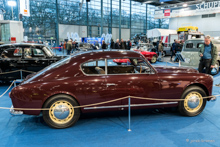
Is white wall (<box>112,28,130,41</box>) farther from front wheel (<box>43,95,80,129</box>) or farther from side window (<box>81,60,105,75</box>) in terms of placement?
front wheel (<box>43,95,80,129</box>)

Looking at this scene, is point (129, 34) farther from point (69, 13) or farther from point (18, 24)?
point (18, 24)

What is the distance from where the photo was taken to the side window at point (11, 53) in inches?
267

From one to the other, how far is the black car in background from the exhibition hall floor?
2755 millimetres

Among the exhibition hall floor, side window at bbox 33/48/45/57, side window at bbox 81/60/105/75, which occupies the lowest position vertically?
the exhibition hall floor

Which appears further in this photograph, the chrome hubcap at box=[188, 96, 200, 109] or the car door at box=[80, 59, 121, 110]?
the chrome hubcap at box=[188, 96, 200, 109]

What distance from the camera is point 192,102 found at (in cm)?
422

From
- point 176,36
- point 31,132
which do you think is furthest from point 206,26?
point 31,132

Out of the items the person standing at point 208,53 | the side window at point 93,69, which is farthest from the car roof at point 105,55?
the person standing at point 208,53

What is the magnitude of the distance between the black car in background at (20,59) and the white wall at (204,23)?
23.2 metres

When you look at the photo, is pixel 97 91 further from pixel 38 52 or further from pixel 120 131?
pixel 38 52

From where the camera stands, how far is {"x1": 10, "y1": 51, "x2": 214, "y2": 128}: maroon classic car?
11.5 feet

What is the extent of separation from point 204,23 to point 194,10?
178 inches

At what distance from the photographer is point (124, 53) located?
13.3 feet

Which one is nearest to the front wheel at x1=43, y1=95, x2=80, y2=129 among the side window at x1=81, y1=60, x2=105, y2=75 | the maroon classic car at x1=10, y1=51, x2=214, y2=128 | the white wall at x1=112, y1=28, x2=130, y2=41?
the maroon classic car at x1=10, y1=51, x2=214, y2=128
